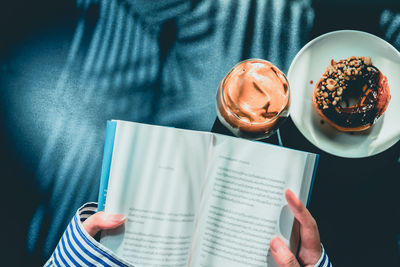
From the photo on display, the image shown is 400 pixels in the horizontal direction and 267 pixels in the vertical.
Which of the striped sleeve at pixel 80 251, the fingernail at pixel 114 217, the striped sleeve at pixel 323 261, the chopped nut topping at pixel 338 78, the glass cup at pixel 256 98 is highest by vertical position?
the chopped nut topping at pixel 338 78

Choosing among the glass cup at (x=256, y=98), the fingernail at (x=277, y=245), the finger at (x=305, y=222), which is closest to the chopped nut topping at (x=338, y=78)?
the glass cup at (x=256, y=98)

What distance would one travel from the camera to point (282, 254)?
77 centimetres

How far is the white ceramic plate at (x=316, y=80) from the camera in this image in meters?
0.83

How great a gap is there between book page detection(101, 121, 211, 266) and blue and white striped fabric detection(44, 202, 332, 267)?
20 mm

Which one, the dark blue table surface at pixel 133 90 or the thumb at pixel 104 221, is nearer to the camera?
the thumb at pixel 104 221

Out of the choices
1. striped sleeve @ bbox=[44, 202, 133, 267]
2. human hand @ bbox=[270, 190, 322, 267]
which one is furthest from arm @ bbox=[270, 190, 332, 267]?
striped sleeve @ bbox=[44, 202, 133, 267]

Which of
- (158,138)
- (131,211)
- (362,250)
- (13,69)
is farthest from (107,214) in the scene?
(362,250)

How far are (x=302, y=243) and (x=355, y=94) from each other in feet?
1.26

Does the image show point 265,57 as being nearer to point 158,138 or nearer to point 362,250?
point 158,138

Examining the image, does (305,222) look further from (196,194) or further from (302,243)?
(196,194)

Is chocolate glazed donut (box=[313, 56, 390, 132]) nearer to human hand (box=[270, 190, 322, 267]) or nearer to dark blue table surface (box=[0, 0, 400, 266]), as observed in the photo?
dark blue table surface (box=[0, 0, 400, 266])

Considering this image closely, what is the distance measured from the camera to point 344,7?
912 millimetres

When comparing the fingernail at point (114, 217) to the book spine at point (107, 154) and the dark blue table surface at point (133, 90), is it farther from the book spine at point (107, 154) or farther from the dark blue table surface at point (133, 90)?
the dark blue table surface at point (133, 90)

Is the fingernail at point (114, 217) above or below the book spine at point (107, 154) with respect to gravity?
below
